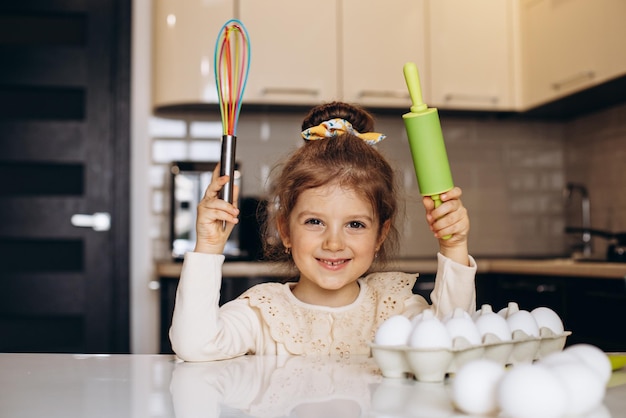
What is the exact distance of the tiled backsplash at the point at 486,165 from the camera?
9.95 ft

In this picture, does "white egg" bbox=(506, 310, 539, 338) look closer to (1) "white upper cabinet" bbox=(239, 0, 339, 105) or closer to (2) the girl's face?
(2) the girl's face

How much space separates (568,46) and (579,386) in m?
2.34

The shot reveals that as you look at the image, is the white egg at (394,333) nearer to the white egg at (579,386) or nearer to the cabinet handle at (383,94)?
the white egg at (579,386)

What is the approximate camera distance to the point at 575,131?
3193mm

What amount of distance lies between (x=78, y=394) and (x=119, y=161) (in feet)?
8.05

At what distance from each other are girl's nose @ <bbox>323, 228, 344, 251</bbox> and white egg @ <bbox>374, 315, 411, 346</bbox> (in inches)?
19.2

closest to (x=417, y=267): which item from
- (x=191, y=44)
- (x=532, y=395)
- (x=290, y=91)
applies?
(x=290, y=91)

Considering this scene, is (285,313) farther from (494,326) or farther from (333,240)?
(494,326)

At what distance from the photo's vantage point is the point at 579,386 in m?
0.54

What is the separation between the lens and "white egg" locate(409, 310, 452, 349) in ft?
2.32

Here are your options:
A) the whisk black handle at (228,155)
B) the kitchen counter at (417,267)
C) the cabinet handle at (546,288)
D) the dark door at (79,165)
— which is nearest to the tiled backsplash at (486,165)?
the dark door at (79,165)

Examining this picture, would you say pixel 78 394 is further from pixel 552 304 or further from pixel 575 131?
pixel 575 131

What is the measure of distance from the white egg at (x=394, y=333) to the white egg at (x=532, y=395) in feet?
0.73

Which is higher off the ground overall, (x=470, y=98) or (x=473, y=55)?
(x=473, y=55)
